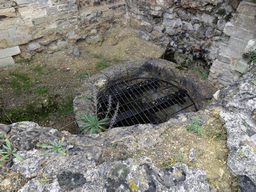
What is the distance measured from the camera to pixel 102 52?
4887mm

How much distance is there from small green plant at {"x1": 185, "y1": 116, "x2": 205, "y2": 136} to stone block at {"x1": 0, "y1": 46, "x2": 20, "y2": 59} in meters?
4.25

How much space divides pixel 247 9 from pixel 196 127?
231cm

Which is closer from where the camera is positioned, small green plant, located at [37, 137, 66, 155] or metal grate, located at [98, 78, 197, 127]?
small green plant, located at [37, 137, 66, 155]

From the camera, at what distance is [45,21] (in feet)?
13.8

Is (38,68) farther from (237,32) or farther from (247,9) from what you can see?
(247,9)

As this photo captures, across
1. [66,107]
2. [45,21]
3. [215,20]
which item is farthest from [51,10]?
[215,20]

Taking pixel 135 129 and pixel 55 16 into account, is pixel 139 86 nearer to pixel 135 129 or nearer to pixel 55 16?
pixel 135 129

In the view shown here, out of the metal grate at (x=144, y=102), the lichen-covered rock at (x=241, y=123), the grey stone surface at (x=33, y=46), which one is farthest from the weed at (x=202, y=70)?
the grey stone surface at (x=33, y=46)

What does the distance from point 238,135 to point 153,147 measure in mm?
758

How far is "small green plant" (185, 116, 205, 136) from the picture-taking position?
171 cm

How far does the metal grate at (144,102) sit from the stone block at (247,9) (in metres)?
1.69

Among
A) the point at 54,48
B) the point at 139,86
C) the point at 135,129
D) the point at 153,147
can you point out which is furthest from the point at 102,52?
the point at 153,147

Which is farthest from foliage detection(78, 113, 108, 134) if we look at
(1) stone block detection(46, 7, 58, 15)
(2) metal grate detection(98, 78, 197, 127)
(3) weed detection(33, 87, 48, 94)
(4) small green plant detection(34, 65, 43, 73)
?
(1) stone block detection(46, 7, 58, 15)

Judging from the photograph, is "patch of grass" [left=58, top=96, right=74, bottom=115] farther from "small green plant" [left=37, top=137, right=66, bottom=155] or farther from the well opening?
"small green plant" [left=37, top=137, right=66, bottom=155]
